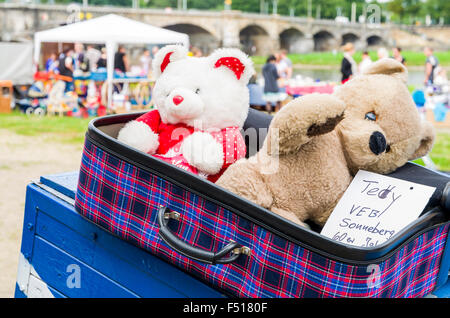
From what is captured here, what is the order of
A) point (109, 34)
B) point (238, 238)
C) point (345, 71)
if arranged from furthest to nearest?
point (109, 34) → point (345, 71) → point (238, 238)

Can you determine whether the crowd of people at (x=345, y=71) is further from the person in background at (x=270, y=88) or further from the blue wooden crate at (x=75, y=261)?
the blue wooden crate at (x=75, y=261)

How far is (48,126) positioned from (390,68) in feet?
24.9

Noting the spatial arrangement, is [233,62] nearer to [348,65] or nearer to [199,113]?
[199,113]

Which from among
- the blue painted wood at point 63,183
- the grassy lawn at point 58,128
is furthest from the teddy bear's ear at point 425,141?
the grassy lawn at point 58,128

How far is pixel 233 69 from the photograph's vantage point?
183 cm

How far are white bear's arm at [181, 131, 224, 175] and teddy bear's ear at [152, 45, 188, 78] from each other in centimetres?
31

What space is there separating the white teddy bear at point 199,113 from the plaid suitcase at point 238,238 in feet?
1.04

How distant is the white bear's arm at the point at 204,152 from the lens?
1734mm

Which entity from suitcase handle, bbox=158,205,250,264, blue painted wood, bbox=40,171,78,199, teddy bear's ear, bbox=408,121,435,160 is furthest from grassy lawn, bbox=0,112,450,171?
suitcase handle, bbox=158,205,250,264

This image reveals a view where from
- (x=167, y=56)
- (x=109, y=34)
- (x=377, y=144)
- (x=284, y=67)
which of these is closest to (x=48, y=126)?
(x=109, y=34)

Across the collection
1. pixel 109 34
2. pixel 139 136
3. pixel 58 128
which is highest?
pixel 109 34

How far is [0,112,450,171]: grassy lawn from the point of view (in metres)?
6.81

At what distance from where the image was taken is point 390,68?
1.71 metres

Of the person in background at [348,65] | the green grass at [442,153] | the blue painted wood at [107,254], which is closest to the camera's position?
the blue painted wood at [107,254]
